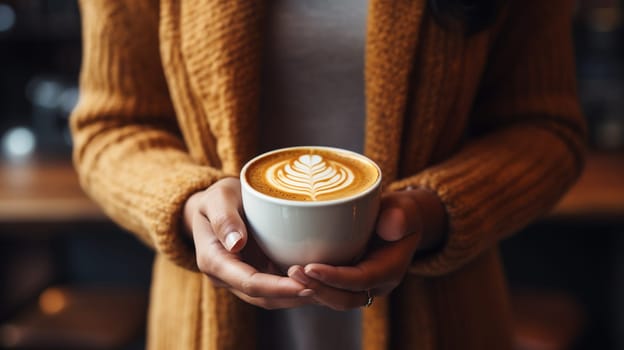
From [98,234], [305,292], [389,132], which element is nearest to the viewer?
[305,292]

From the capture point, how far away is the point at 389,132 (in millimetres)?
687

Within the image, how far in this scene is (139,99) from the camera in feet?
2.60

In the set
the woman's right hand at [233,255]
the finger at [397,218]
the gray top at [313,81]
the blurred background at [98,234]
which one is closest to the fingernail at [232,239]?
the woman's right hand at [233,255]

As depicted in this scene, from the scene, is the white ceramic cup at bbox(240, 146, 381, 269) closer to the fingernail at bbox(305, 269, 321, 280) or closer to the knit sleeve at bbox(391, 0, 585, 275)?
the fingernail at bbox(305, 269, 321, 280)

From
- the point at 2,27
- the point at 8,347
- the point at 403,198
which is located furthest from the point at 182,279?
the point at 2,27

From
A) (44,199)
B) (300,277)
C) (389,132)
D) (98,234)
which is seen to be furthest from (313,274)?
(98,234)

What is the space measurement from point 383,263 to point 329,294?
60 millimetres

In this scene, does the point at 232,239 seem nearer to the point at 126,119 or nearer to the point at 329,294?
the point at 329,294

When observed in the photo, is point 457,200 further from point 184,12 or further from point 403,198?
point 184,12

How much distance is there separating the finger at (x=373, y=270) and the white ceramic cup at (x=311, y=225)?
0.07ft

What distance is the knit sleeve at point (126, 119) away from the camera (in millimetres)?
709

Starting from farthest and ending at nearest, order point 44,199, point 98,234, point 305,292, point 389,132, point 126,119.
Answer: point 98,234
point 44,199
point 126,119
point 389,132
point 305,292

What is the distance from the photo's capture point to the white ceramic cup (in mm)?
490

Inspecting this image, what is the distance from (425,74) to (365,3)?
0.11 metres
